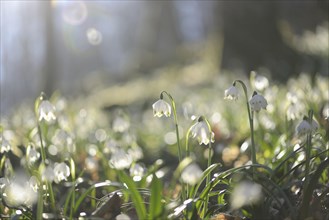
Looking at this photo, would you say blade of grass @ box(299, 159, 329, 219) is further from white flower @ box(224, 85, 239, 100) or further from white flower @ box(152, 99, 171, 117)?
white flower @ box(152, 99, 171, 117)

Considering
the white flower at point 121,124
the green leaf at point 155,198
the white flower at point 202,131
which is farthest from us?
the white flower at point 121,124

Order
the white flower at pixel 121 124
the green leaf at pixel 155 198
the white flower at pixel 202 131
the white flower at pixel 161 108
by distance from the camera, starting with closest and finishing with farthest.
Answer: the green leaf at pixel 155 198 < the white flower at pixel 202 131 < the white flower at pixel 161 108 < the white flower at pixel 121 124

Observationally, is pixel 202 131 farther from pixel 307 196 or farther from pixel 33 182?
pixel 33 182

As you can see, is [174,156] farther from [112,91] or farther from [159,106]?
[112,91]

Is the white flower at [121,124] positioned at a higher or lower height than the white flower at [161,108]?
lower

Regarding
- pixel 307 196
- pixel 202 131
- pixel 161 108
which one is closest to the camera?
pixel 307 196

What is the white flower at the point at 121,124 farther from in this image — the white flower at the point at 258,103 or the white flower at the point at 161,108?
the white flower at the point at 258,103

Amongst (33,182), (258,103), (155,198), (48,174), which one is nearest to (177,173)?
(155,198)

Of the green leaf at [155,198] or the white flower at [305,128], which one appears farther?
the white flower at [305,128]

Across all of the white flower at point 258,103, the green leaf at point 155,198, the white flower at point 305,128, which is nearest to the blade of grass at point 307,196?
the white flower at point 305,128
